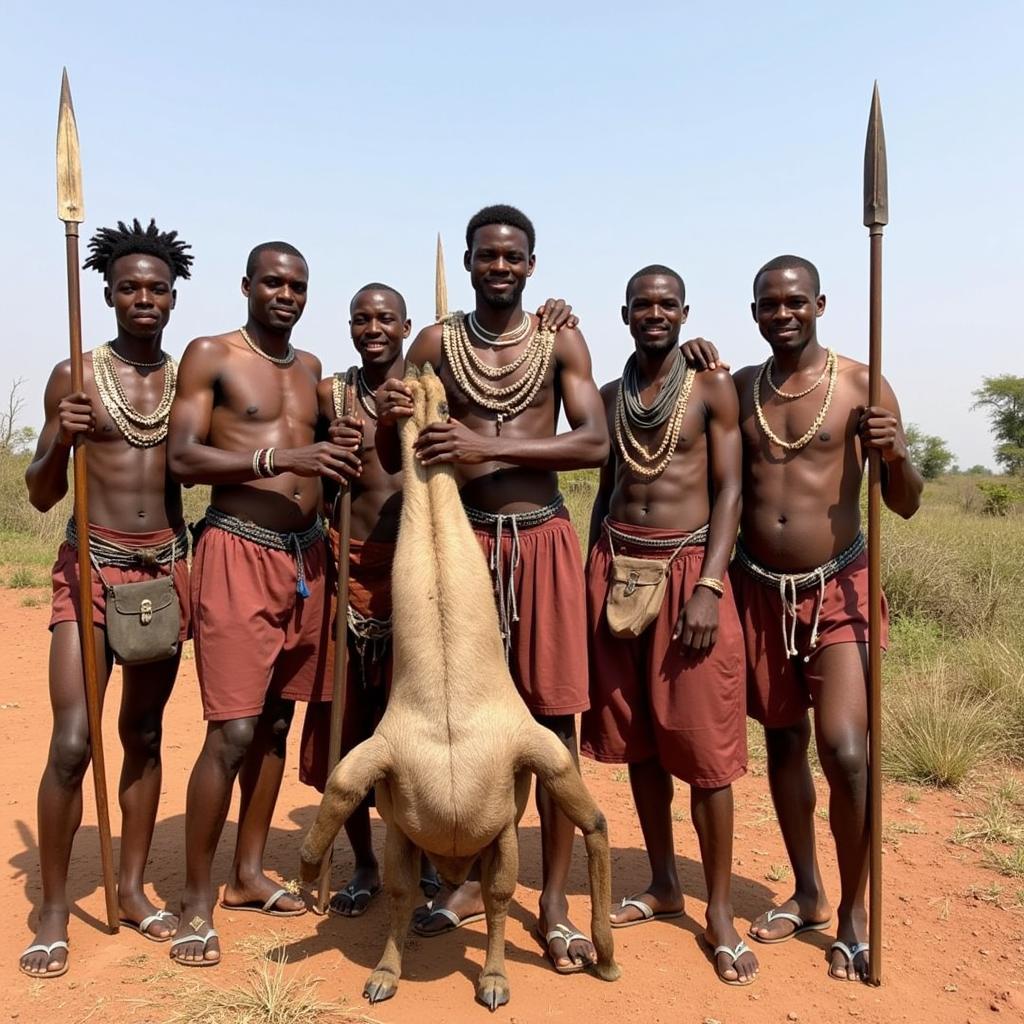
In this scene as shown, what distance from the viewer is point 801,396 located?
4.00 meters

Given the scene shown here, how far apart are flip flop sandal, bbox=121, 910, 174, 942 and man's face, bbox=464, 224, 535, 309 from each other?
294 centimetres

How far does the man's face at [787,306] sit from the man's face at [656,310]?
0.34 meters

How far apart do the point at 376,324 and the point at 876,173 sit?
2.17 metres

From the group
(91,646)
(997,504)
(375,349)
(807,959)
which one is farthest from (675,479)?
(997,504)

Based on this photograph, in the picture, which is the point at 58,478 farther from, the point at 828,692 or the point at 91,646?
the point at 828,692

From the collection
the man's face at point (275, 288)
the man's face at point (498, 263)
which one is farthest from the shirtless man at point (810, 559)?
the man's face at point (275, 288)

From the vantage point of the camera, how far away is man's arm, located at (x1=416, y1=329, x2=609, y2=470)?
347 cm

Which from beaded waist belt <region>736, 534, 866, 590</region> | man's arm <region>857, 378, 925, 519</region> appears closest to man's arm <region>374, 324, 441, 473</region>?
beaded waist belt <region>736, 534, 866, 590</region>

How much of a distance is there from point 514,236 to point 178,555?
1.97 meters

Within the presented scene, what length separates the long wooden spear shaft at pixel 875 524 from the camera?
12.1ft

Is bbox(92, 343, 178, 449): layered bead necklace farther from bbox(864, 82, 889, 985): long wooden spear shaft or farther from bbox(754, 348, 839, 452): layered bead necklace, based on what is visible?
bbox(864, 82, 889, 985): long wooden spear shaft

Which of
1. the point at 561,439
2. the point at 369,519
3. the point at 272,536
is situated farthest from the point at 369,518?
the point at 561,439

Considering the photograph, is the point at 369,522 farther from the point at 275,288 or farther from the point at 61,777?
the point at 61,777

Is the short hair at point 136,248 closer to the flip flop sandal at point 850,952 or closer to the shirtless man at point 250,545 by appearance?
the shirtless man at point 250,545
